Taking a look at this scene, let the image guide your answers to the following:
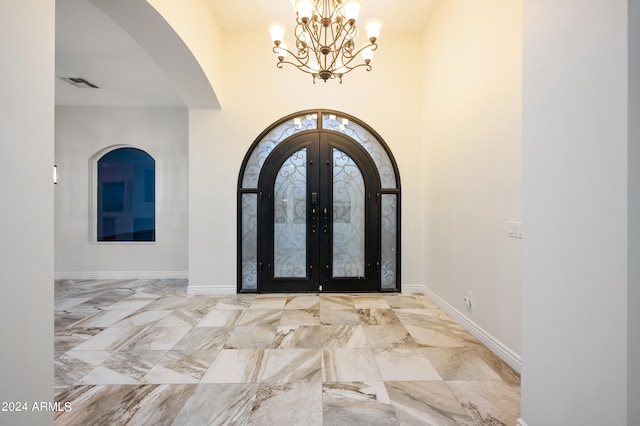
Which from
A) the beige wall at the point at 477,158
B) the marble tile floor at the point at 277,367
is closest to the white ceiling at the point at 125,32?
the beige wall at the point at 477,158

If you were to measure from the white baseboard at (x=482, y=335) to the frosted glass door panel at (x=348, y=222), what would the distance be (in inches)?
41.5

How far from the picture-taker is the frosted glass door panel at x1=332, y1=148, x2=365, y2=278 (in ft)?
13.1

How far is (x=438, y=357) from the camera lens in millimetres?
2234

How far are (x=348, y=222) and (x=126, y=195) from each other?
14.5ft

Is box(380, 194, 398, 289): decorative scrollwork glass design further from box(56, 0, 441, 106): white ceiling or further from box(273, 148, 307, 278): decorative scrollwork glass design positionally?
box(56, 0, 441, 106): white ceiling

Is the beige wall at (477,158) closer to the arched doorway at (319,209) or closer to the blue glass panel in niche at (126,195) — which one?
the arched doorway at (319,209)

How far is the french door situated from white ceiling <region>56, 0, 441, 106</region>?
1.57 m

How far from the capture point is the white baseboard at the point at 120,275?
5.09 m

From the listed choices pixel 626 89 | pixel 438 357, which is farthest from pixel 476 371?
pixel 626 89

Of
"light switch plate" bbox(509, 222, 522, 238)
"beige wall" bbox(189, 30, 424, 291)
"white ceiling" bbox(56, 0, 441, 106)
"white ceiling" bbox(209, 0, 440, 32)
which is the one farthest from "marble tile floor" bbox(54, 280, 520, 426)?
"white ceiling" bbox(209, 0, 440, 32)

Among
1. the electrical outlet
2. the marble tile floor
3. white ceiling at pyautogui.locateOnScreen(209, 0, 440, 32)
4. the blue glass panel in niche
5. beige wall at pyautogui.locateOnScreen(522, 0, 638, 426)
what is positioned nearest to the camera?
beige wall at pyautogui.locateOnScreen(522, 0, 638, 426)

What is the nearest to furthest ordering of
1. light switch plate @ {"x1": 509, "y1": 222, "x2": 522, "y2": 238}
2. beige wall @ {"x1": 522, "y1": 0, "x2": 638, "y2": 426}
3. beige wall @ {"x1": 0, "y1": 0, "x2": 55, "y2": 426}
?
beige wall @ {"x1": 522, "y1": 0, "x2": 638, "y2": 426} → beige wall @ {"x1": 0, "y1": 0, "x2": 55, "y2": 426} → light switch plate @ {"x1": 509, "y1": 222, "x2": 522, "y2": 238}

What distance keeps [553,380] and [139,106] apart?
21.1 feet

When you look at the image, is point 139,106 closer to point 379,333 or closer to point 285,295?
point 285,295
